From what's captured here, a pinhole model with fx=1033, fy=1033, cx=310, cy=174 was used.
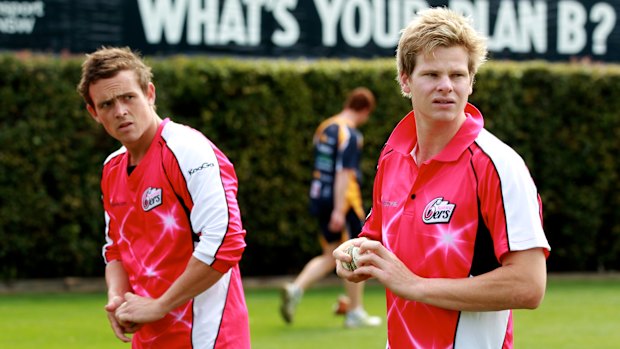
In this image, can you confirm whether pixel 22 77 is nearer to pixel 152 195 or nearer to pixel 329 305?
pixel 329 305

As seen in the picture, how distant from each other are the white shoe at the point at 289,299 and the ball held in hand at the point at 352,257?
7.01m

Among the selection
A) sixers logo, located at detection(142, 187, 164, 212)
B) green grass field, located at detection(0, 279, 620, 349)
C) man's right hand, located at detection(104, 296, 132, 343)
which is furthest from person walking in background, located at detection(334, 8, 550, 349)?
green grass field, located at detection(0, 279, 620, 349)

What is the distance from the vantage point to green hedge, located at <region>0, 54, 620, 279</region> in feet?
42.6

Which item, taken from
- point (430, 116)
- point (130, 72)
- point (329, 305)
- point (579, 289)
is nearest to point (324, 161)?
point (329, 305)

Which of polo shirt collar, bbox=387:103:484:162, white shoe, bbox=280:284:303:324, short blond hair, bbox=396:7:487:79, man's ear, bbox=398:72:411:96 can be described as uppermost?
short blond hair, bbox=396:7:487:79

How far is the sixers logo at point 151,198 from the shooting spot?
4.25 meters

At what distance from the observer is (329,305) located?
41.1ft

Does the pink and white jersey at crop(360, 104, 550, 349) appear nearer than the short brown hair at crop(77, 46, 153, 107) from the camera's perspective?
Yes

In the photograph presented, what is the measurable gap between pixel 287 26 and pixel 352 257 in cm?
1250

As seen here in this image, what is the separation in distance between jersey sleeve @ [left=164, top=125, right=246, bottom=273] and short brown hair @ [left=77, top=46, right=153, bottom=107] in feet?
1.34

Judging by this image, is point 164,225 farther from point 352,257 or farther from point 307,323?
point 307,323

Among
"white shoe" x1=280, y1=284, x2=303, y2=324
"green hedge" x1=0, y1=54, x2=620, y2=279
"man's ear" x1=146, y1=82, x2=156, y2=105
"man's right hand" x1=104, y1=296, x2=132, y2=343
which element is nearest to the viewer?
"man's right hand" x1=104, y1=296, x2=132, y2=343

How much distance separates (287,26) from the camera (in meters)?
15.8

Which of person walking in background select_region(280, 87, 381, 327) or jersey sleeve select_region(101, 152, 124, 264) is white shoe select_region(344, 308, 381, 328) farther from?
jersey sleeve select_region(101, 152, 124, 264)
